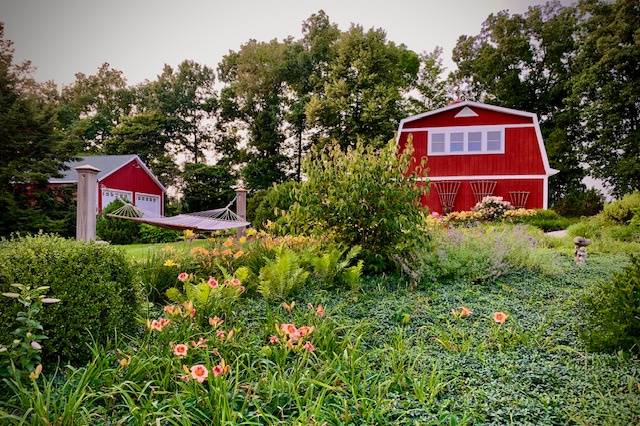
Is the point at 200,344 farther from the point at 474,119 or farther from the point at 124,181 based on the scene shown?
the point at 124,181

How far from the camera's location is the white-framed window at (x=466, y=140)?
16.0 meters

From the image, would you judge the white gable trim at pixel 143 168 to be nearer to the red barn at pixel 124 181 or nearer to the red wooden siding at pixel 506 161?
the red barn at pixel 124 181

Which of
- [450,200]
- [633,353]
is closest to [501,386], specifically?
[633,353]

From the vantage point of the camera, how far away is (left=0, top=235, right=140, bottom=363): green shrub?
2447 millimetres

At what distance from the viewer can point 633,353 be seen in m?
2.56

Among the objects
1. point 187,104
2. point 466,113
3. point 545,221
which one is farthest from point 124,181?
point 545,221

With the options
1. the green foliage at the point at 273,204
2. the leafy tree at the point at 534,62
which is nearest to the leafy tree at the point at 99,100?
the green foliage at the point at 273,204

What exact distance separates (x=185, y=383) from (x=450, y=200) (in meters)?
15.1

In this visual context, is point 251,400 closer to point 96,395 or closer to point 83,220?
point 96,395

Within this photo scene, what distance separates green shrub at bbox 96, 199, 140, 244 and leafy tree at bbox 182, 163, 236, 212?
725cm

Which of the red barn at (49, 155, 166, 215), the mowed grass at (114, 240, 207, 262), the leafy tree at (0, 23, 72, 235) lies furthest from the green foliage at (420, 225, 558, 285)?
the red barn at (49, 155, 166, 215)

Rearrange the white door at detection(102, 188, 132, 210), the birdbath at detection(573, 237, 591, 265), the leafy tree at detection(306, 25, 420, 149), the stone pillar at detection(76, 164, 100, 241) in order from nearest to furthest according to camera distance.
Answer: the stone pillar at detection(76, 164, 100, 241), the birdbath at detection(573, 237, 591, 265), the white door at detection(102, 188, 132, 210), the leafy tree at detection(306, 25, 420, 149)

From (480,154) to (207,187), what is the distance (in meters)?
12.8

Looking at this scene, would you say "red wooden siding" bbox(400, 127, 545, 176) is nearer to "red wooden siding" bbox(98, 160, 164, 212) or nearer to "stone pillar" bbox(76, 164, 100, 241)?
"stone pillar" bbox(76, 164, 100, 241)
